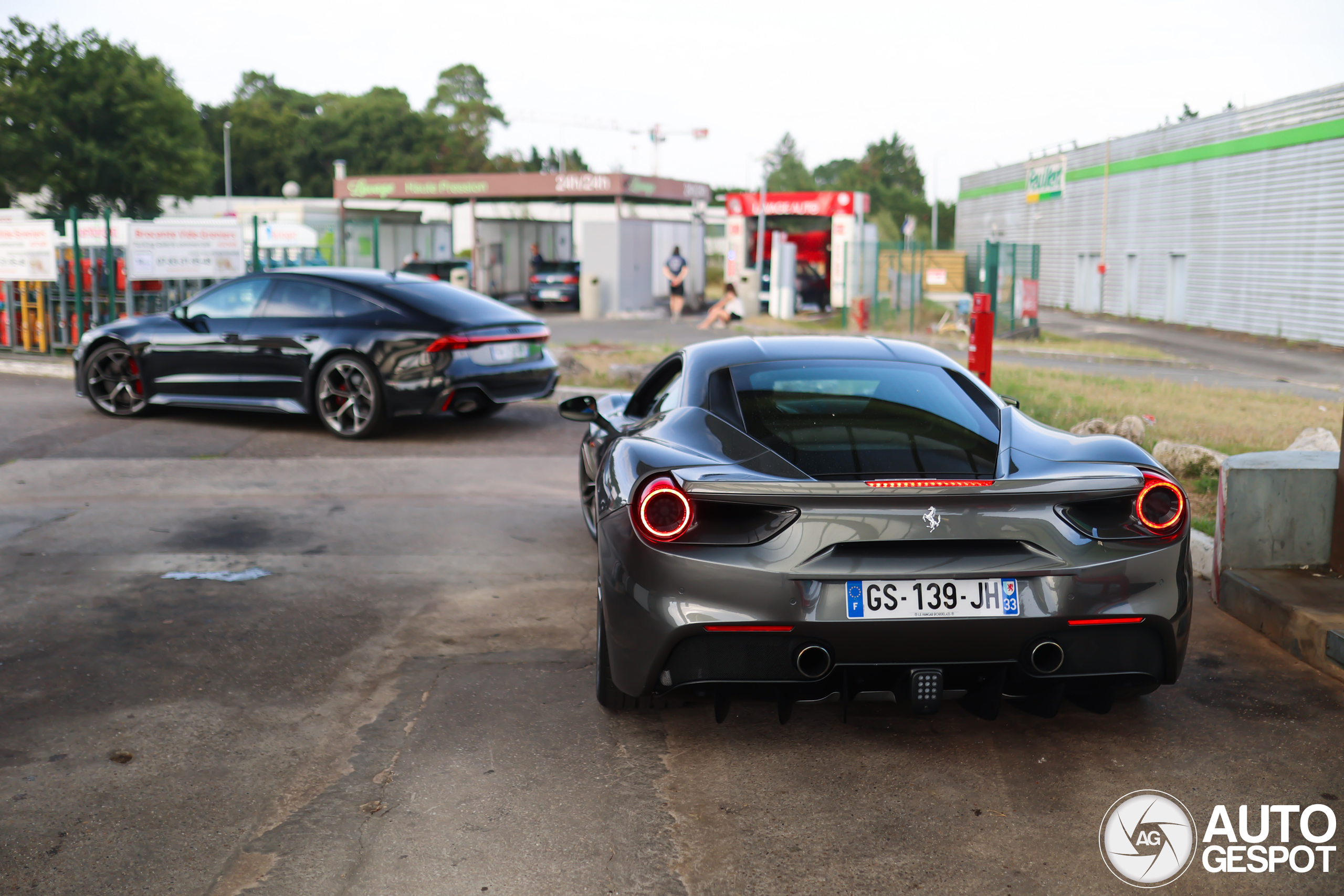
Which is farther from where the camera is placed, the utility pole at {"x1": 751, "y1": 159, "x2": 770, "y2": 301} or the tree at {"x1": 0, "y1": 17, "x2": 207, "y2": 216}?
the tree at {"x1": 0, "y1": 17, "x2": 207, "y2": 216}

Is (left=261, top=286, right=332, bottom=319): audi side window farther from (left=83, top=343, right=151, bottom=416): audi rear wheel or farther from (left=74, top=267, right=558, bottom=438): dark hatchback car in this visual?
(left=83, top=343, right=151, bottom=416): audi rear wheel

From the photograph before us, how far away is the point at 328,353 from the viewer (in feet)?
34.2

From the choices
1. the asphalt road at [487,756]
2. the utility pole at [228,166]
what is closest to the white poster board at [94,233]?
the asphalt road at [487,756]

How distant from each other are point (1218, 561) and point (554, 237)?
44.2m

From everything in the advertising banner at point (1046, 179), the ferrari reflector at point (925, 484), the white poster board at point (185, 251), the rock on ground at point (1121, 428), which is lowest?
the rock on ground at point (1121, 428)

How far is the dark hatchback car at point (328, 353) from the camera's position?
33.6 ft

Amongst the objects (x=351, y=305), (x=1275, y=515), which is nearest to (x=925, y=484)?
(x=1275, y=515)

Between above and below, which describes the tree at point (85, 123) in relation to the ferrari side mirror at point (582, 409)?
above

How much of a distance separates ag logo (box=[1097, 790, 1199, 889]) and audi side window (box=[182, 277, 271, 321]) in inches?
367

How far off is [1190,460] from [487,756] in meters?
5.95

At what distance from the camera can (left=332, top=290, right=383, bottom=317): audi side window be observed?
10484 mm

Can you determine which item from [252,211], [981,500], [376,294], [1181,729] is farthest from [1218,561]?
[252,211]

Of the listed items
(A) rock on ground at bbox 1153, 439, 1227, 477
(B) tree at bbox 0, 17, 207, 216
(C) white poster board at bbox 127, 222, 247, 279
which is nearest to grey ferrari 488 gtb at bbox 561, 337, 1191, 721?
(A) rock on ground at bbox 1153, 439, 1227, 477

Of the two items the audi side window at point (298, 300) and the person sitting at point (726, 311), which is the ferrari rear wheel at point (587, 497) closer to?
the audi side window at point (298, 300)
